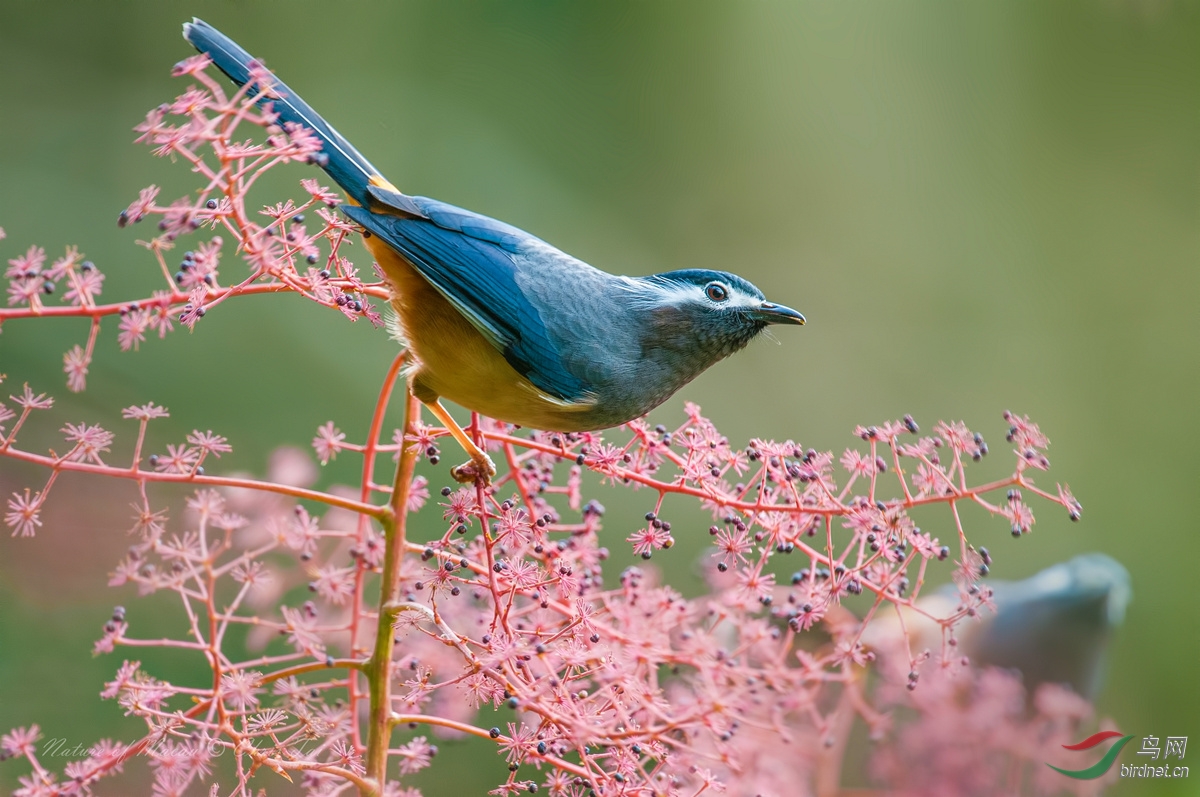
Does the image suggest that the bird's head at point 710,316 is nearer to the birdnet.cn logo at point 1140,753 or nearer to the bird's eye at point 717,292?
the bird's eye at point 717,292

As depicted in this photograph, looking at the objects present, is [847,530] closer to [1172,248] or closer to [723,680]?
[723,680]

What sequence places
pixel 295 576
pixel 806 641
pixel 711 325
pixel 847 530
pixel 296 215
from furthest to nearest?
1. pixel 806 641
2. pixel 295 576
3. pixel 711 325
4. pixel 847 530
5. pixel 296 215

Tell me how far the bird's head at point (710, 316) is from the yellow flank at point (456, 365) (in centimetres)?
15

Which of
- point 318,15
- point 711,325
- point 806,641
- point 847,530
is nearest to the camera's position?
point 847,530

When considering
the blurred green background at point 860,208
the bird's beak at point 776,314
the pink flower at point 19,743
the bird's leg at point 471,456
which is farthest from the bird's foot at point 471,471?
the blurred green background at point 860,208

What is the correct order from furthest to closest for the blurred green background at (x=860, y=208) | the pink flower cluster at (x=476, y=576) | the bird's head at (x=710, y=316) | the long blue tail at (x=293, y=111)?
the blurred green background at (x=860, y=208) → the bird's head at (x=710, y=316) → the long blue tail at (x=293, y=111) → the pink flower cluster at (x=476, y=576)

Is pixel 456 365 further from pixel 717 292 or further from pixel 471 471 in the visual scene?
pixel 717 292

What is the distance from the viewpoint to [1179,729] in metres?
2.15

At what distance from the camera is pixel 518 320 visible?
125 cm

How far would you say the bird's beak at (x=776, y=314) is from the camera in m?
1.21

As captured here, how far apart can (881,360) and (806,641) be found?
1.41 meters

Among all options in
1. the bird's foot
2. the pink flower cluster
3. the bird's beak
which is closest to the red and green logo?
the pink flower cluster

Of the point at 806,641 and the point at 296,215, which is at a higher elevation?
the point at 296,215

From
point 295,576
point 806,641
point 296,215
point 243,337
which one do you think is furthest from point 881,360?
point 296,215
